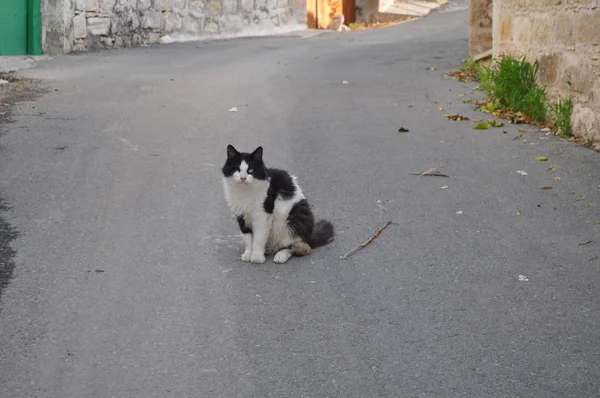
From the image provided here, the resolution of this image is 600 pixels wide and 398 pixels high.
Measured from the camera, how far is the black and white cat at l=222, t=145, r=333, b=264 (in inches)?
231

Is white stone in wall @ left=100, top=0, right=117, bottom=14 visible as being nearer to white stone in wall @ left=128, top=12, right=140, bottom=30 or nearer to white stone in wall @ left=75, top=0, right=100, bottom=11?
white stone in wall @ left=75, top=0, right=100, bottom=11

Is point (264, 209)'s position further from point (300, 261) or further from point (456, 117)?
point (456, 117)

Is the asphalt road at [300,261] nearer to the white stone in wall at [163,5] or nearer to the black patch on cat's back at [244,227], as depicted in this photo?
the black patch on cat's back at [244,227]

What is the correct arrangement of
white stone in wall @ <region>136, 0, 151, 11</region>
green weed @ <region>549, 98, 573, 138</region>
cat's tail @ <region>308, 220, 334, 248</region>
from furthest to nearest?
white stone in wall @ <region>136, 0, 151, 11</region>, green weed @ <region>549, 98, 573, 138</region>, cat's tail @ <region>308, 220, 334, 248</region>

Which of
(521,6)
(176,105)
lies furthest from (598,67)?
(176,105)

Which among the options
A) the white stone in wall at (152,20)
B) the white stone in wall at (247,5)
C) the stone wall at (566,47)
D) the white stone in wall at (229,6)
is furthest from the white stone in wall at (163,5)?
the stone wall at (566,47)

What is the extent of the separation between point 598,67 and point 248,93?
507 cm

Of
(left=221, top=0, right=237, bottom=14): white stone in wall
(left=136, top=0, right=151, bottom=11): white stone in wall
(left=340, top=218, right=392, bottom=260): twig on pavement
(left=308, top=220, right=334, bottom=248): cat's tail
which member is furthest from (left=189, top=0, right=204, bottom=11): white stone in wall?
(left=308, top=220, right=334, bottom=248): cat's tail

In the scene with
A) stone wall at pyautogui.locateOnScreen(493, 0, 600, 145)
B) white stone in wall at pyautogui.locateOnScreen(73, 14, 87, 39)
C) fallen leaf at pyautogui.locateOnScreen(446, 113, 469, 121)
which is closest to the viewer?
stone wall at pyautogui.locateOnScreen(493, 0, 600, 145)

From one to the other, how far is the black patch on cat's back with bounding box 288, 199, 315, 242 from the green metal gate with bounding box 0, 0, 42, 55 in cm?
1190

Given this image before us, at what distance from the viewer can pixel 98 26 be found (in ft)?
58.3

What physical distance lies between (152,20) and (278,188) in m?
14.6

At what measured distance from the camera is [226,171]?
600 centimetres

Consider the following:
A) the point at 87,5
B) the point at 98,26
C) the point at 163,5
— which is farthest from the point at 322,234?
the point at 163,5
